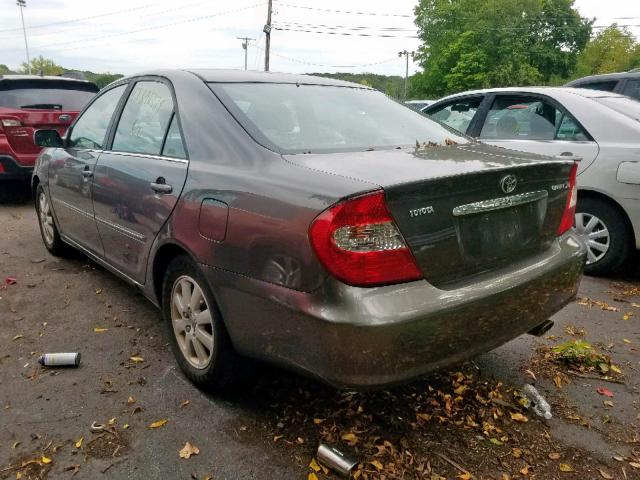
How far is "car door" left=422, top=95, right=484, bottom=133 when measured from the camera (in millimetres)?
5562

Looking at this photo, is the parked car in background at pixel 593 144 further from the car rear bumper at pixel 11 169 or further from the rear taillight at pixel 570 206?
the car rear bumper at pixel 11 169

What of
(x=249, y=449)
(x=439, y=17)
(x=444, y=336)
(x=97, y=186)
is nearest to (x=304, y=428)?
(x=249, y=449)

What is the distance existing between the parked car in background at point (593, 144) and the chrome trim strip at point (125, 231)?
8.23 ft

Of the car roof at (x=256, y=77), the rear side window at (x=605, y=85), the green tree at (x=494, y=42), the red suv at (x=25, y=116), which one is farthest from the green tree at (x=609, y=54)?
the car roof at (x=256, y=77)

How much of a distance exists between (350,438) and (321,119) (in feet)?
5.05

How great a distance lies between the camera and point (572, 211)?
8.98 feet

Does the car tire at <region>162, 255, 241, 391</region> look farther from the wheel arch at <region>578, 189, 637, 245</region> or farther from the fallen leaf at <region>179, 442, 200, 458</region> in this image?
the wheel arch at <region>578, 189, 637, 245</region>

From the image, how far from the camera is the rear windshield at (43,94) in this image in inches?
279

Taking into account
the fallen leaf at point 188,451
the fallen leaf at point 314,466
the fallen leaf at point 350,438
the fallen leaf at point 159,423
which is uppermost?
the fallen leaf at point 350,438

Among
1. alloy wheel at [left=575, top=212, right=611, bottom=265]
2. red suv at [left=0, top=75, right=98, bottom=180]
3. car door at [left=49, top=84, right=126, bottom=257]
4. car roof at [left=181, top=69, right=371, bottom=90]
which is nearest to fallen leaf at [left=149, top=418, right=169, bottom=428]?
car door at [left=49, top=84, right=126, bottom=257]

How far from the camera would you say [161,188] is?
273 cm

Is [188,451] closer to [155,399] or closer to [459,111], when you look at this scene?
[155,399]

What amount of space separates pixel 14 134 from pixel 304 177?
6173mm

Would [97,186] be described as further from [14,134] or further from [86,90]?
[86,90]
